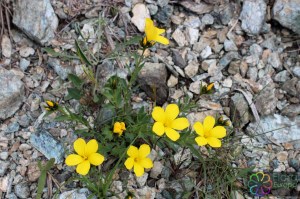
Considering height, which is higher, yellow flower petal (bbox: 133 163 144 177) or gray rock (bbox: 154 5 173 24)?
gray rock (bbox: 154 5 173 24)

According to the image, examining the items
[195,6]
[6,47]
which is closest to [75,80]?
[6,47]

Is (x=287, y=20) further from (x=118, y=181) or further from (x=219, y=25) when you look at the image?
(x=118, y=181)

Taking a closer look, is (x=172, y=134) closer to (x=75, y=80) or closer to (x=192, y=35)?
(x=75, y=80)

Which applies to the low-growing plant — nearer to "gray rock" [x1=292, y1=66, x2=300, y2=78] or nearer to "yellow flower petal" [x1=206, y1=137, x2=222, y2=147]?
"yellow flower petal" [x1=206, y1=137, x2=222, y2=147]

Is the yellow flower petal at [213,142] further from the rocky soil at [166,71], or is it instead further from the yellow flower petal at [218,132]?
the rocky soil at [166,71]

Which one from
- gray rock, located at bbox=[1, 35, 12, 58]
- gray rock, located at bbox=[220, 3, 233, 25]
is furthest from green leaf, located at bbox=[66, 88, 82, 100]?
gray rock, located at bbox=[220, 3, 233, 25]

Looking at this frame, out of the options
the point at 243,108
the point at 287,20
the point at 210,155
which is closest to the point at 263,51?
the point at 287,20
